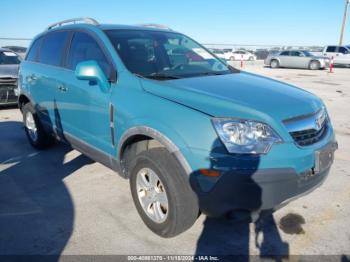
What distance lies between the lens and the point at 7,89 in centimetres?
845

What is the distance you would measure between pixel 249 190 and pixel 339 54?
2819 centimetres

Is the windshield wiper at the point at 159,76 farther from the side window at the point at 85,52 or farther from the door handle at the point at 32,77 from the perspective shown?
the door handle at the point at 32,77

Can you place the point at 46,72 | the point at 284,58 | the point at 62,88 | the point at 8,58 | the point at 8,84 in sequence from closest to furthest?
the point at 62,88, the point at 46,72, the point at 8,84, the point at 8,58, the point at 284,58

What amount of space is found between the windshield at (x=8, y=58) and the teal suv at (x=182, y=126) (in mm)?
6034

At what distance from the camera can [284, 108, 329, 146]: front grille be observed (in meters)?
2.62

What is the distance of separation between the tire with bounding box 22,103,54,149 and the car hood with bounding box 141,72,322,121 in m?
2.84

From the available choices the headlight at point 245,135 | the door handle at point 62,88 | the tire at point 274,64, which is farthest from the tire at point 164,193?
the tire at point 274,64

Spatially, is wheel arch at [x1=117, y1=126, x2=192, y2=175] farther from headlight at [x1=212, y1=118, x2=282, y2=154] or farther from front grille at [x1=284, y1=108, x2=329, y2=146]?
front grille at [x1=284, y1=108, x2=329, y2=146]

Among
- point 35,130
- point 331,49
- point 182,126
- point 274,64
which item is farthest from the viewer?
point 331,49

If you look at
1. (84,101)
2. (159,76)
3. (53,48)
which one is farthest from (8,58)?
(159,76)

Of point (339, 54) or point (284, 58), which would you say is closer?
point (284, 58)

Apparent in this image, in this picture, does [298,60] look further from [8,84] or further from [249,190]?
[249,190]

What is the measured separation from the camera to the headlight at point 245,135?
2.42 m

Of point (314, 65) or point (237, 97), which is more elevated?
point (237, 97)
